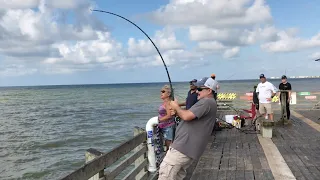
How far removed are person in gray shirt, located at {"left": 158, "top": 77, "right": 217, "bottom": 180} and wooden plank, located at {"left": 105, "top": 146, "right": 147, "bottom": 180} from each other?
70 cm

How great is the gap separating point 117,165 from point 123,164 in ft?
0.92

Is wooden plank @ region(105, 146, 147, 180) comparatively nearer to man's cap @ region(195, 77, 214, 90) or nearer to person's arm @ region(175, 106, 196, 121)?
person's arm @ region(175, 106, 196, 121)

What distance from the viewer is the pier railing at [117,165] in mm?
3438

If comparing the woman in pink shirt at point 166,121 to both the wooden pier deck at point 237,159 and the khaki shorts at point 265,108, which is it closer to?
the wooden pier deck at point 237,159

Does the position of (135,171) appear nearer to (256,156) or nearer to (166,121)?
(166,121)

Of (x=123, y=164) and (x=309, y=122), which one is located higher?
(x=123, y=164)

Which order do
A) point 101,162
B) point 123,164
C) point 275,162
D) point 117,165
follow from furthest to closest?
1. point 275,162
2. point 117,165
3. point 123,164
4. point 101,162

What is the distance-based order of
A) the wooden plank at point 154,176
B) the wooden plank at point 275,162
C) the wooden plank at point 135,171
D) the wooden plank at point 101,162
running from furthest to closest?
the wooden plank at point 275,162
the wooden plank at point 154,176
the wooden plank at point 135,171
the wooden plank at point 101,162

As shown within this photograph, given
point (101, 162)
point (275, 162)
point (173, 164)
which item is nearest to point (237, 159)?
point (275, 162)

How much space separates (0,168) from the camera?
1161cm

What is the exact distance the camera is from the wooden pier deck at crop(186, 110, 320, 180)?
588 cm

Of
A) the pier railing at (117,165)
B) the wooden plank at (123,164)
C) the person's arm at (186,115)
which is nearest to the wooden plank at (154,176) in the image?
the pier railing at (117,165)

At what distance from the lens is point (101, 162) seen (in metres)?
3.86

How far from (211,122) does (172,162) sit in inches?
24.1
